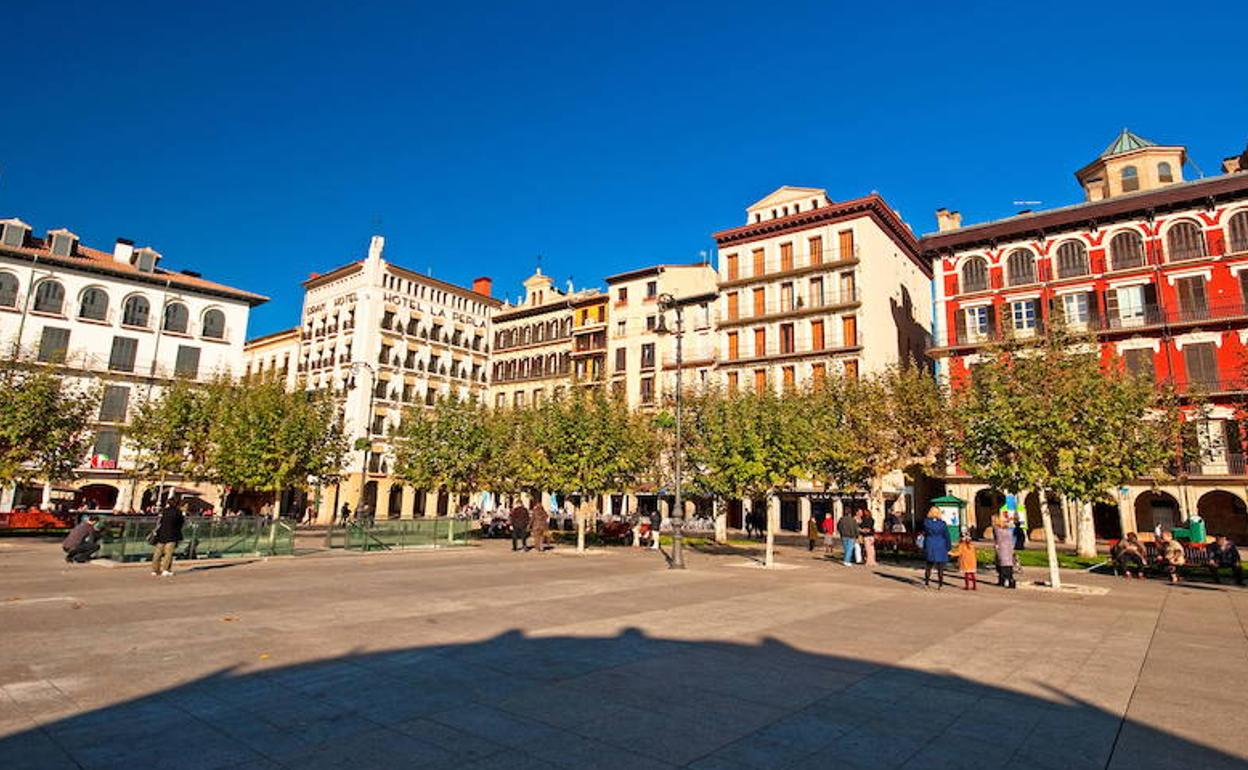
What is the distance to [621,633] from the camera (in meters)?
9.41

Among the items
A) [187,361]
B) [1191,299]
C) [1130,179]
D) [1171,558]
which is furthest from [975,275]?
[187,361]

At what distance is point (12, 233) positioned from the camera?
4259 centimetres

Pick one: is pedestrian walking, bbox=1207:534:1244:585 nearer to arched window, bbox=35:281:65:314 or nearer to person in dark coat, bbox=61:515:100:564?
person in dark coat, bbox=61:515:100:564

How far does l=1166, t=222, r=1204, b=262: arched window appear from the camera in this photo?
34.7 metres

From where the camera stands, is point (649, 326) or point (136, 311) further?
point (649, 326)

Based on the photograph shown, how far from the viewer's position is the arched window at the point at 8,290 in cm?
4144

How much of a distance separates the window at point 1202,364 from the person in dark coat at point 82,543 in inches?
1734

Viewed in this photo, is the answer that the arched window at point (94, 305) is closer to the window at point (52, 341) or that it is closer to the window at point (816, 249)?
the window at point (52, 341)

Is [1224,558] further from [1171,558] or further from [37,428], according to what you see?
[37,428]

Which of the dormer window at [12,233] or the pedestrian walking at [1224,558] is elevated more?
the dormer window at [12,233]

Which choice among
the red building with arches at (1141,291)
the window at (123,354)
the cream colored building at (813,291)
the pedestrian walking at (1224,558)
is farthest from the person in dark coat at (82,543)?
the cream colored building at (813,291)

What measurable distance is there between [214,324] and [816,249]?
142 feet

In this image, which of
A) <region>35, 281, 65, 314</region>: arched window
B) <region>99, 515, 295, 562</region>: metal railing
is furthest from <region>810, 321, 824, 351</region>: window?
<region>35, 281, 65, 314</region>: arched window

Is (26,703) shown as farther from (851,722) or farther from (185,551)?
(185,551)
